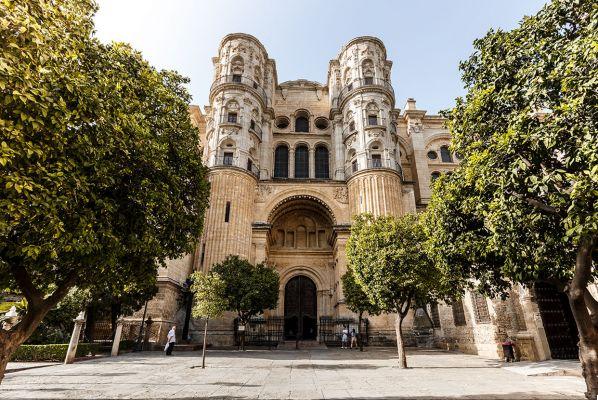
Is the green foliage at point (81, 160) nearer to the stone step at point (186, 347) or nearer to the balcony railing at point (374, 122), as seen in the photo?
the stone step at point (186, 347)

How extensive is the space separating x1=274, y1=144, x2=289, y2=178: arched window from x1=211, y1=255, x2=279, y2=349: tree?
12.0 m

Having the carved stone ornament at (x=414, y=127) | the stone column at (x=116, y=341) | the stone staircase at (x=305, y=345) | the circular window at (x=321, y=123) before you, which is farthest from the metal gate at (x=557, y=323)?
the circular window at (x=321, y=123)

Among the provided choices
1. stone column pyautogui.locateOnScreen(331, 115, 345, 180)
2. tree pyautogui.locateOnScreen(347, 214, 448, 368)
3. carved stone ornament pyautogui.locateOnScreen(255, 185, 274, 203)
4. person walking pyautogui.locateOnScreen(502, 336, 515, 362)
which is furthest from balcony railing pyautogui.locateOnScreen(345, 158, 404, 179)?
person walking pyautogui.locateOnScreen(502, 336, 515, 362)

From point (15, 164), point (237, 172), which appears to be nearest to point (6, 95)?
point (15, 164)

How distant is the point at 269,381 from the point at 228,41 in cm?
3050

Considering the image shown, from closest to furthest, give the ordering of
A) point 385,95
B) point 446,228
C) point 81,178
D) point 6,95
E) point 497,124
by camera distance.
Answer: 1. point 6,95
2. point 81,178
3. point 497,124
4. point 446,228
5. point 385,95

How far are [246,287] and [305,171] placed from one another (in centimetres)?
1497

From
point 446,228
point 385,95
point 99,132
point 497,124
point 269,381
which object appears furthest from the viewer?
point 385,95

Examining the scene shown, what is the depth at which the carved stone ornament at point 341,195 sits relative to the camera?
25938mm

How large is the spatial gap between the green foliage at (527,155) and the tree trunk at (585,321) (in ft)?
0.97

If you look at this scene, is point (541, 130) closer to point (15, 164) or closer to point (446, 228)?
point (446, 228)

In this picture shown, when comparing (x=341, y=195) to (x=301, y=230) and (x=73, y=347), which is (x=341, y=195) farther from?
(x=73, y=347)

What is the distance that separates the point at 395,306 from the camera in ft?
39.5

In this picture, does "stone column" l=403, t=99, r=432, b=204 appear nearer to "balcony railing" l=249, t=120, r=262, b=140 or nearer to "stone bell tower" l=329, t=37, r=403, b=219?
"stone bell tower" l=329, t=37, r=403, b=219
